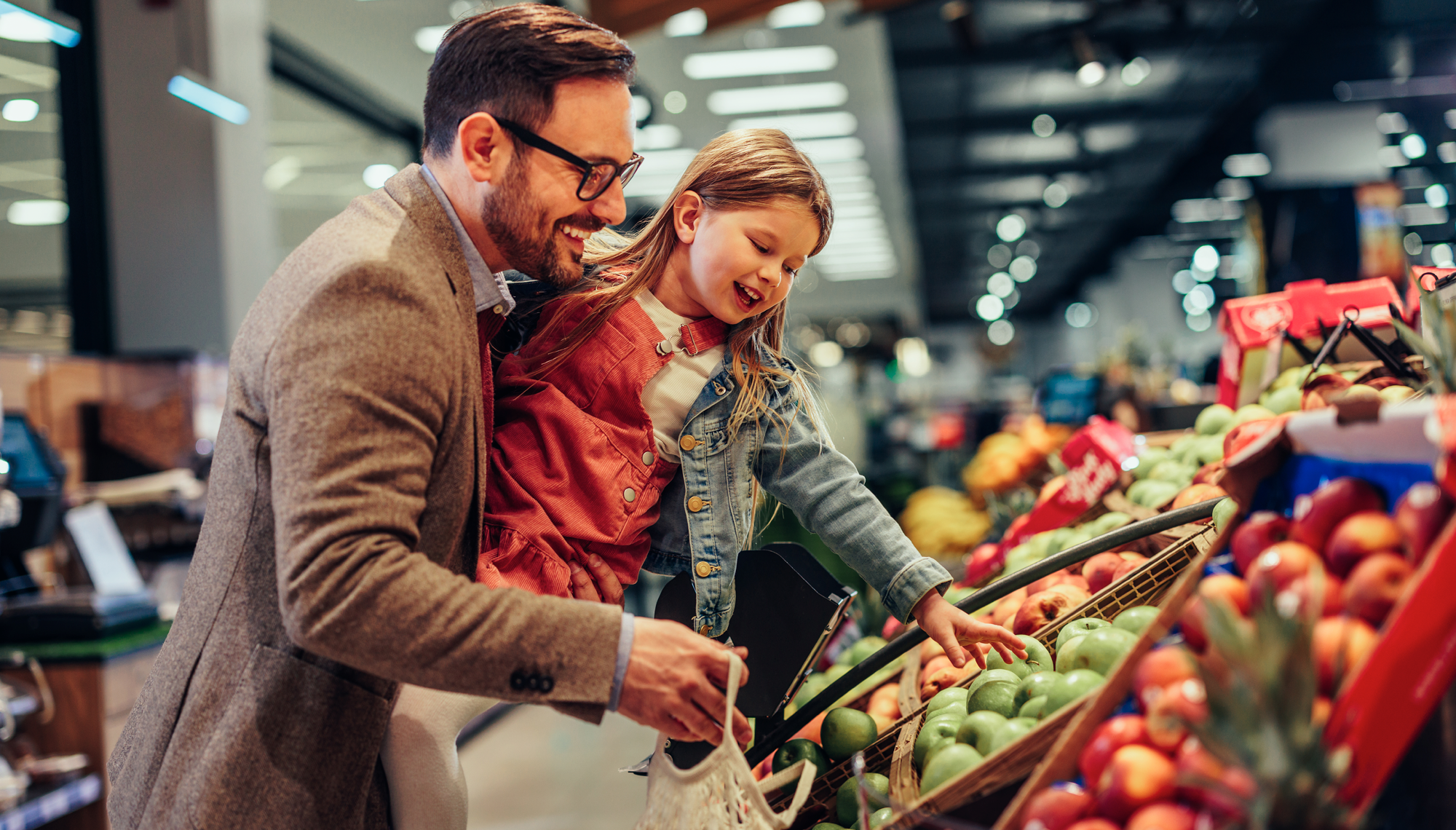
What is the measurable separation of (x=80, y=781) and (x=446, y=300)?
277 cm

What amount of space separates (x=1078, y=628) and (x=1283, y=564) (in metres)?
0.55

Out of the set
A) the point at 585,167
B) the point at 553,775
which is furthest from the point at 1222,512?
the point at 553,775

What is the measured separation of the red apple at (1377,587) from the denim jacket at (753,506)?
68 cm

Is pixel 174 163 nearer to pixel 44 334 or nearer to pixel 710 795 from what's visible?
pixel 44 334

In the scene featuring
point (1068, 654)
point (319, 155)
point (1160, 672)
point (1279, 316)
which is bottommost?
point (1068, 654)

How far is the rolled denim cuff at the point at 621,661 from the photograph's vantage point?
0.99m

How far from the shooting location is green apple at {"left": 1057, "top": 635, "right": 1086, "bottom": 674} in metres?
1.23

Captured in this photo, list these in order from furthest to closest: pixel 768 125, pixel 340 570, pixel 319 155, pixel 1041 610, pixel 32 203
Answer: pixel 319 155
pixel 768 125
pixel 32 203
pixel 1041 610
pixel 340 570

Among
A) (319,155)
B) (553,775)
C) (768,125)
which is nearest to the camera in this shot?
(553,775)

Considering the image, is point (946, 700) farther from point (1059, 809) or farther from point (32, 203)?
point (32, 203)

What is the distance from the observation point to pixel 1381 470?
85 centimetres

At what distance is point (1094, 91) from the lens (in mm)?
10617

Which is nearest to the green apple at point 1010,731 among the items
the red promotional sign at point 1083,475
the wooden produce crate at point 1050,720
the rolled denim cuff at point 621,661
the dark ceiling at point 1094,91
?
the wooden produce crate at point 1050,720

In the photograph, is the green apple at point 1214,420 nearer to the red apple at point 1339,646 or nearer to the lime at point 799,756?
A: the lime at point 799,756
